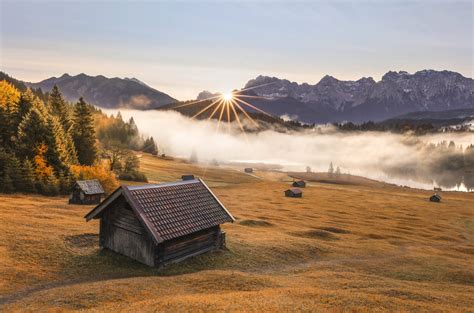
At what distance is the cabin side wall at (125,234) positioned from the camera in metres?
27.6

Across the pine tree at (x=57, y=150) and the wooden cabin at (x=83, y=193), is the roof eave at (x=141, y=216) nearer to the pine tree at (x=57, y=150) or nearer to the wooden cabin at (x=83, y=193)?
the wooden cabin at (x=83, y=193)

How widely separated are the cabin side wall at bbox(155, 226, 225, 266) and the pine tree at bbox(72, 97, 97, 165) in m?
63.7

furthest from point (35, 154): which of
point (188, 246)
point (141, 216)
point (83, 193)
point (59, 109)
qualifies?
point (141, 216)

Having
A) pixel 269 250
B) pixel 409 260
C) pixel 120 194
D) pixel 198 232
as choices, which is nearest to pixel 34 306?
pixel 120 194

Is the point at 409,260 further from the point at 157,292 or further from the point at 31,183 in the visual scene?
the point at 31,183

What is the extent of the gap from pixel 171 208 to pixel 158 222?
2.31m

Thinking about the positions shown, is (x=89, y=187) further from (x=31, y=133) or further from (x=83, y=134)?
(x=83, y=134)

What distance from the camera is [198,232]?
3097 cm

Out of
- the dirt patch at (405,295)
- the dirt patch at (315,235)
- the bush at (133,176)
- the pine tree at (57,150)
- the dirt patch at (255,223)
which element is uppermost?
the pine tree at (57,150)

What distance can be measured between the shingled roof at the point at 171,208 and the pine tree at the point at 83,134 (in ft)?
198

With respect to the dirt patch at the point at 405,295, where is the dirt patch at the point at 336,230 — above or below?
below

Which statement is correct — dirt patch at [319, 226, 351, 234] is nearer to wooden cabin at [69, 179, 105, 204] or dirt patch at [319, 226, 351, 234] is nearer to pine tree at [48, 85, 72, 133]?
wooden cabin at [69, 179, 105, 204]

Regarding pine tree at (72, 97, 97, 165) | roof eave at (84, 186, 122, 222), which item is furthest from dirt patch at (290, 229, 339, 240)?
pine tree at (72, 97, 97, 165)

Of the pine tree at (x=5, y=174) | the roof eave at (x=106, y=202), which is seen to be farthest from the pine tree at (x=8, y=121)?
the roof eave at (x=106, y=202)
